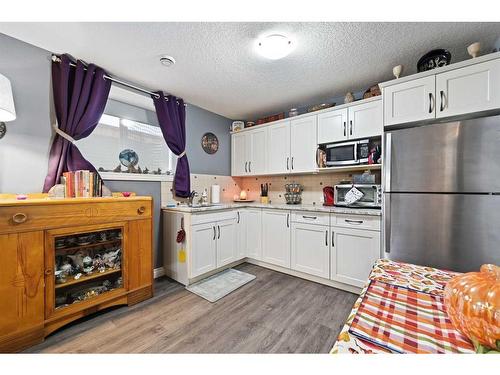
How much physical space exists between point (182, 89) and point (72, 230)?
6.20 feet

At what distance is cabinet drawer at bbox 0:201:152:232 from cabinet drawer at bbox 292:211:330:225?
1690mm

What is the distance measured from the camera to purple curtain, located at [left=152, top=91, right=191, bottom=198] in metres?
2.51

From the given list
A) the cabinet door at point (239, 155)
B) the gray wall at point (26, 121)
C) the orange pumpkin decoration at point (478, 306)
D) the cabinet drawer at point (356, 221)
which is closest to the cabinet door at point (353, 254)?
the cabinet drawer at point (356, 221)

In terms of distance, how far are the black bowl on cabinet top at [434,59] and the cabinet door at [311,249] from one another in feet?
5.69

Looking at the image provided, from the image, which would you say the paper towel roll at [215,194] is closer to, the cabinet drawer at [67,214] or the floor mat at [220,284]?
the floor mat at [220,284]

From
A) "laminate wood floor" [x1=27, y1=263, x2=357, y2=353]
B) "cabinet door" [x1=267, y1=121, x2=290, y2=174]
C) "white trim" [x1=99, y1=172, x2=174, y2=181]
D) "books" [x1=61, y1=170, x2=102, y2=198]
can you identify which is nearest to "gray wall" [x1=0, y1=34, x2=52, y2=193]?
"books" [x1=61, y1=170, x2=102, y2=198]

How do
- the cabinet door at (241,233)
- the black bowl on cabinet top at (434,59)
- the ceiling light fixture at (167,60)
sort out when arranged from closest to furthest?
the black bowl on cabinet top at (434,59), the ceiling light fixture at (167,60), the cabinet door at (241,233)

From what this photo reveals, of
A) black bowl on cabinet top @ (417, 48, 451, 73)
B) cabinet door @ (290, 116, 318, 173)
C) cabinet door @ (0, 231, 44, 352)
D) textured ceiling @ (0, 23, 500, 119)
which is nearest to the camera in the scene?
cabinet door @ (0, 231, 44, 352)

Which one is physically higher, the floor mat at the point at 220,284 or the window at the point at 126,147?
the window at the point at 126,147

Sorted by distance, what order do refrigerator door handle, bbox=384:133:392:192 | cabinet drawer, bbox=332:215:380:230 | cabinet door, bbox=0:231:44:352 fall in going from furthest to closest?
1. cabinet drawer, bbox=332:215:380:230
2. refrigerator door handle, bbox=384:133:392:192
3. cabinet door, bbox=0:231:44:352

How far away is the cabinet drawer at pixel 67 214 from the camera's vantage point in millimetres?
1314

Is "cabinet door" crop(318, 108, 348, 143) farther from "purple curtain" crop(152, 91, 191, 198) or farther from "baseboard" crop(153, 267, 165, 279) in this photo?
"baseboard" crop(153, 267, 165, 279)

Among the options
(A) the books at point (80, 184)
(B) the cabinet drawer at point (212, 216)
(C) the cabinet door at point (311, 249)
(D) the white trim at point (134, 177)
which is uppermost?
(D) the white trim at point (134, 177)

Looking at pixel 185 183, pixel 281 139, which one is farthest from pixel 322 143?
pixel 185 183
